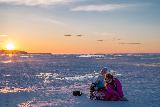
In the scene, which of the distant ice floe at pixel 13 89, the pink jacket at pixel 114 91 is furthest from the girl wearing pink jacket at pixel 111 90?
the distant ice floe at pixel 13 89

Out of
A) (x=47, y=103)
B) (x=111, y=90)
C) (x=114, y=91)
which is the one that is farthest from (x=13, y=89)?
(x=114, y=91)

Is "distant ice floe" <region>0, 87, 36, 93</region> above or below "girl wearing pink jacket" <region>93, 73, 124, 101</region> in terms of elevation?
below

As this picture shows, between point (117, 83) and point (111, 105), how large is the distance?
5.82ft

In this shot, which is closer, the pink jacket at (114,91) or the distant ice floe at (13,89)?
the pink jacket at (114,91)

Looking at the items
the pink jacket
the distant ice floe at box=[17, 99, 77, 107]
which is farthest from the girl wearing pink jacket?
the distant ice floe at box=[17, 99, 77, 107]

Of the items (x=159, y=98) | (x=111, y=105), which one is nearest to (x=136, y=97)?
(x=159, y=98)

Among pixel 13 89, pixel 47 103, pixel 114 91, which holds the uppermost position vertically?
pixel 114 91

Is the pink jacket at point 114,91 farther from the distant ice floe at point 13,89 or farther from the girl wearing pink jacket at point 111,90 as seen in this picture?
the distant ice floe at point 13,89

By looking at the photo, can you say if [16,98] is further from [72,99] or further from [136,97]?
[136,97]

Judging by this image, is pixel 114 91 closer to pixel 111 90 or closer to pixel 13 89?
pixel 111 90

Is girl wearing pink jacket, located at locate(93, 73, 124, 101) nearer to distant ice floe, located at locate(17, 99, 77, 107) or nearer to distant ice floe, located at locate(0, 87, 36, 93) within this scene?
distant ice floe, located at locate(17, 99, 77, 107)

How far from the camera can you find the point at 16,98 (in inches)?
772

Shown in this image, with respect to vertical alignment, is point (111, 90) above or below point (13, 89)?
above

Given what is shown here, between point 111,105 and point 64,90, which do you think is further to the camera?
point 64,90
